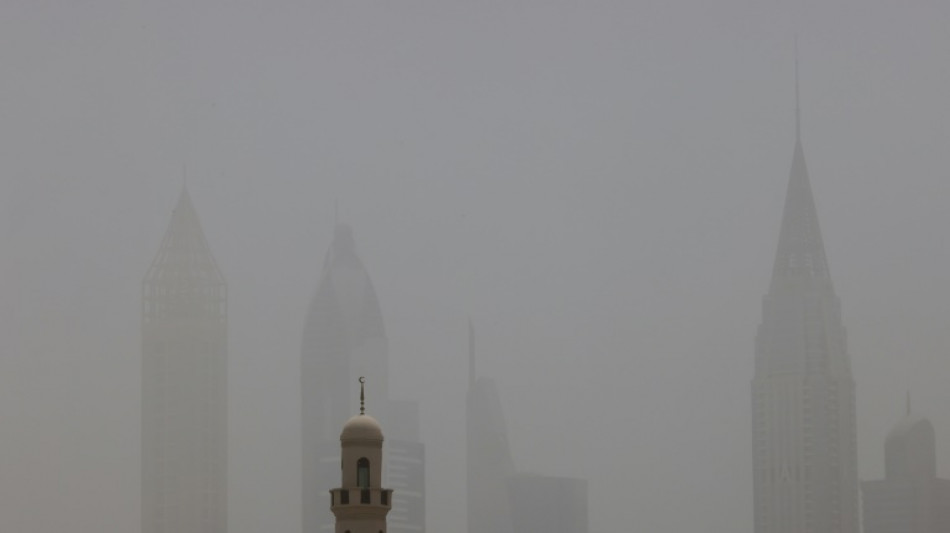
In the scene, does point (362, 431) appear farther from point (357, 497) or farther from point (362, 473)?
point (357, 497)

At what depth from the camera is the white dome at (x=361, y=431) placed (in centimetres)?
12556

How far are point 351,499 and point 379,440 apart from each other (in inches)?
154

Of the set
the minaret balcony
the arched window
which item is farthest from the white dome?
the minaret balcony

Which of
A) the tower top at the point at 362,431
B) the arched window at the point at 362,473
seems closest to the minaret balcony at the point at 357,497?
the arched window at the point at 362,473

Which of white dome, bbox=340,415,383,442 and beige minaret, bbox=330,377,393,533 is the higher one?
white dome, bbox=340,415,383,442

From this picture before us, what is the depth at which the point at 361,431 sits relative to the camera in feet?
412

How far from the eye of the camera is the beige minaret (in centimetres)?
12450

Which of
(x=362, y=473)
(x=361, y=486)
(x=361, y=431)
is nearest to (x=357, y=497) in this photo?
(x=361, y=486)

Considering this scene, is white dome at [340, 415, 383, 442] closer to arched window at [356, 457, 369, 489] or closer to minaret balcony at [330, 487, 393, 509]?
arched window at [356, 457, 369, 489]

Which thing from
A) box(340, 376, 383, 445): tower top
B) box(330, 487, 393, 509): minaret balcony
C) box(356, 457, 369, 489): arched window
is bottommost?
box(330, 487, 393, 509): minaret balcony

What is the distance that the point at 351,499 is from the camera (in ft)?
407

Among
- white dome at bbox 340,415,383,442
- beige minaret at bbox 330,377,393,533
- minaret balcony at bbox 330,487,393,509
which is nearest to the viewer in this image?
minaret balcony at bbox 330,487,393,509

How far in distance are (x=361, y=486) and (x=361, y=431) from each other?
111 inches

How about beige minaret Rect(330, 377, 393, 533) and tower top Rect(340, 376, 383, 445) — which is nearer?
beige minaret Rect(330, 377, 393, 533)
